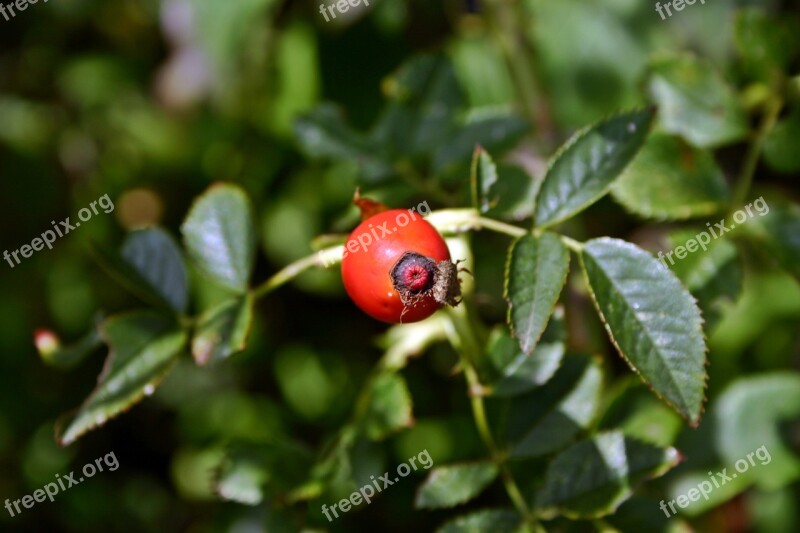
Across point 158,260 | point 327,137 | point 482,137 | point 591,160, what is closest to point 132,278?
point 158,260

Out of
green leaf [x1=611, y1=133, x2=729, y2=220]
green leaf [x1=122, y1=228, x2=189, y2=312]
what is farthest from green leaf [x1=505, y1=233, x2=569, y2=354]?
green leaf [x1=122, y1=228, x2=189, y2=312]

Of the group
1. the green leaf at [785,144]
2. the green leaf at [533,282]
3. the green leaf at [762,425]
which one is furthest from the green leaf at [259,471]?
the green leaf at [785,144]

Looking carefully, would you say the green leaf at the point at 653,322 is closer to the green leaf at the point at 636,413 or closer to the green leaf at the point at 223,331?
the green leaf at the point at 636,413

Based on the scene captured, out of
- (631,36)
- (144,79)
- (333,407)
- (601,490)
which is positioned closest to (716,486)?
(601,490)

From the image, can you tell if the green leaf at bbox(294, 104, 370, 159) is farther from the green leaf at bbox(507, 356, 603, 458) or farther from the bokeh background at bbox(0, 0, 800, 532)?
the green leaf at bbox(507, 356, 603, 458)

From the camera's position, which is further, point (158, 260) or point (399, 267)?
point (158, 260)

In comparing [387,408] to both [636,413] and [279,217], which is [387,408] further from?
[279,217]
